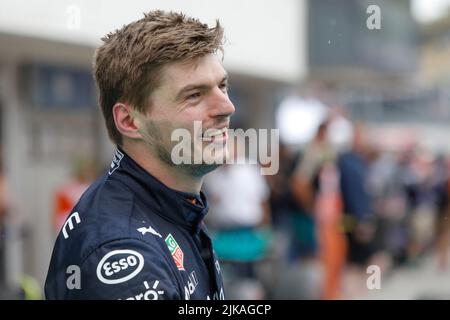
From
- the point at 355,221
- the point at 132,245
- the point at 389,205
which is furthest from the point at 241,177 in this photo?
the point at 132,245

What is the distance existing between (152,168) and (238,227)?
4.94 metres

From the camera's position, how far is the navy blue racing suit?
1.41 metres

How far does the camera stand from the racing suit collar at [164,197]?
167cm

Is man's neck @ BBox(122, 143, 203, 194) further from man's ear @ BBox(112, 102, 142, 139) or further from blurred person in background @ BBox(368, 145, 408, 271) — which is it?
blurred person in background @ BBox(368, 145, 408, 271)

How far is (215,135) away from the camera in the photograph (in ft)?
5.50

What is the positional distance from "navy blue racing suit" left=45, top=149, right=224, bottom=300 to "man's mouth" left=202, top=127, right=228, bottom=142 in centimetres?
15

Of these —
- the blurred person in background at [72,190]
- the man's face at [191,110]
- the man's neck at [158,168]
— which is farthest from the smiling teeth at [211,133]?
the blurred person in background at [72,190]

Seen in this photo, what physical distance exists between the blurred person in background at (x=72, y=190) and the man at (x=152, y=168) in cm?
456

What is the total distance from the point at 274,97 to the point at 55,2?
658cm

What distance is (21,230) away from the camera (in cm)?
659

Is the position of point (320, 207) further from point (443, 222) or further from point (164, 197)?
point (164, 197)

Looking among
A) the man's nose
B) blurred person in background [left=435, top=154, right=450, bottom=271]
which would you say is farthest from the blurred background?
the man's nose

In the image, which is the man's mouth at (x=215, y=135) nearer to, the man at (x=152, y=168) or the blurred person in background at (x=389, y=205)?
the man at (x=152, y=168)
